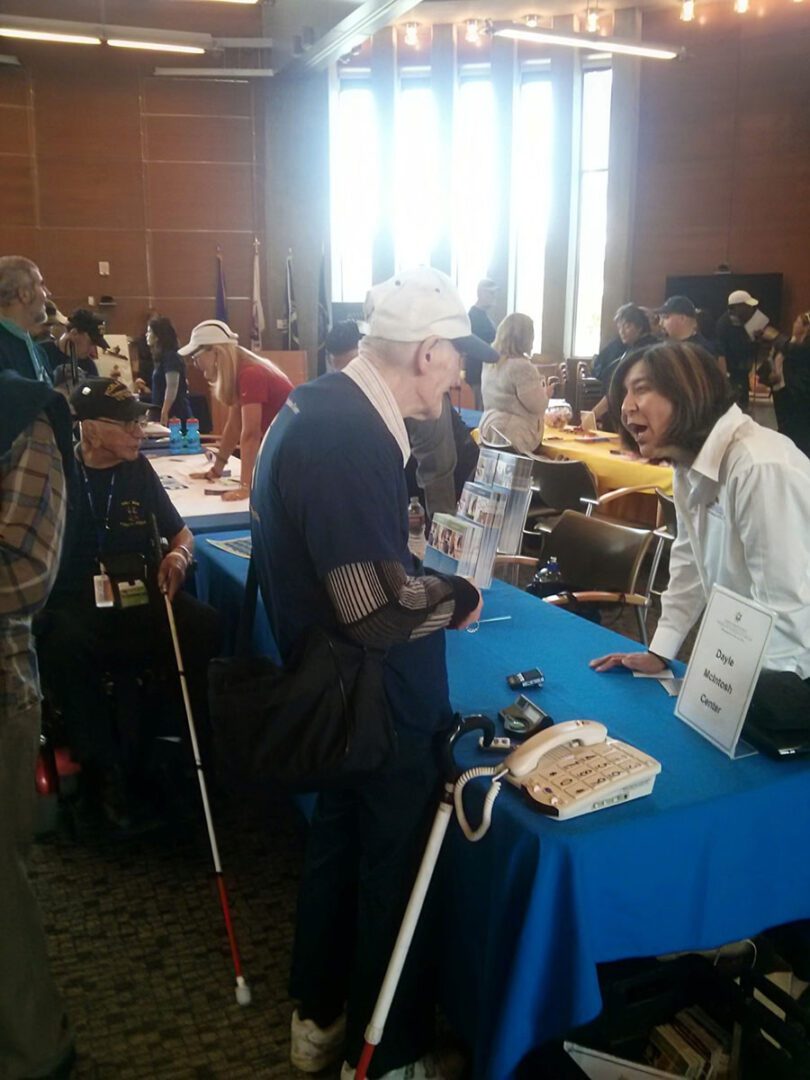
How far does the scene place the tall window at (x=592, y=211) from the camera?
1052 cm

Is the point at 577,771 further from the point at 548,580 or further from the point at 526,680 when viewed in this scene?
the point at 548,580

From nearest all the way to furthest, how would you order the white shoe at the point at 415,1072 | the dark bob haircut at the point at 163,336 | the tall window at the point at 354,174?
the white shoe at the point at 415,1072 → the dark bob haircut at the point at 163,336 → the tall window at the point at 354,174

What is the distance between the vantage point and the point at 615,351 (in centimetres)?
644

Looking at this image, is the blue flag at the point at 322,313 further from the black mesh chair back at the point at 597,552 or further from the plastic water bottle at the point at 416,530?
the plastic water bottle at the point at 416,530

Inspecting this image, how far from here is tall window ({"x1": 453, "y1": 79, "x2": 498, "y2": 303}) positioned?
10797 mm

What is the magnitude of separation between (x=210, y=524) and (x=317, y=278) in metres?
7.91

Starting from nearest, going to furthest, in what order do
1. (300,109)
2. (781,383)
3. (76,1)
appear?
(781,383), (76,1), (300,109)

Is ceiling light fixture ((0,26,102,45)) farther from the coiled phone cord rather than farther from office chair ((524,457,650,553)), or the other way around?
the coiled phone cord

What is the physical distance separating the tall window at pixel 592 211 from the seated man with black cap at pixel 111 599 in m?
8.95

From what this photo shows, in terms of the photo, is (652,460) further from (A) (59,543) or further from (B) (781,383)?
(B) (781,383)

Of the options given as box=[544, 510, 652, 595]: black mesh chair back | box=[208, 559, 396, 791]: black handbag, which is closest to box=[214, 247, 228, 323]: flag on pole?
box=[544, 510, 652, 595]: black mesh chair back

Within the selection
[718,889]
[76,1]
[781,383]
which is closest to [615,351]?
[781,383]

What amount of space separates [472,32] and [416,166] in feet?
5.77

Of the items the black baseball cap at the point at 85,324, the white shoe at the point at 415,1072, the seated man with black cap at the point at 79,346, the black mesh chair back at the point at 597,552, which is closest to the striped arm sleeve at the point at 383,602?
the white shoe at the point at 415,1072
